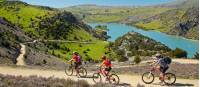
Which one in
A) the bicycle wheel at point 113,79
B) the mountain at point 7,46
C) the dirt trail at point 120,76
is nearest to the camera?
the bicycle wheel at point 113,79

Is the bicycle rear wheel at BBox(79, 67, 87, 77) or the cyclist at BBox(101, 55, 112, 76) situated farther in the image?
the bicycle rear wheel at BBox(79, 67, 87, 77)

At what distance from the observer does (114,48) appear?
17212 centimetres

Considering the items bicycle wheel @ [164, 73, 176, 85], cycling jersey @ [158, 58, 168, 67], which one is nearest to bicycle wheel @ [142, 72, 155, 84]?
bicycle wheel @ [164, 73, 176, 85]

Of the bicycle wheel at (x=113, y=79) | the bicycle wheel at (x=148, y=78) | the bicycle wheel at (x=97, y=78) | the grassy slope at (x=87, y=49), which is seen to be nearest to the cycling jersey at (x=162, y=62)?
the bicycle wheel at (x=148, y=78)

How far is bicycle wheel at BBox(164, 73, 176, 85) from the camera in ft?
84.9

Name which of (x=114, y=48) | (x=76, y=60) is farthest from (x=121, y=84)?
(x=114, y=48)

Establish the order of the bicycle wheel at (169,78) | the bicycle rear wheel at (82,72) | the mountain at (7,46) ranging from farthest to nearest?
1. the mountain at (7,46)
2. the bicycle rear wheel at (82,72)
3. the bicycle wheel at (169,78)

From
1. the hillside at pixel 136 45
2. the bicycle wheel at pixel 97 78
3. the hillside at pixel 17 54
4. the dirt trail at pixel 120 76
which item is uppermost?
the bicycle wheel at pixel 97 78

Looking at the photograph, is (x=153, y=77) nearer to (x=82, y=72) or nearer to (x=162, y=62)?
(x=162, y=62)

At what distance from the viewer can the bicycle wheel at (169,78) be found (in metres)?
25.9

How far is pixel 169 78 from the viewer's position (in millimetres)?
25859

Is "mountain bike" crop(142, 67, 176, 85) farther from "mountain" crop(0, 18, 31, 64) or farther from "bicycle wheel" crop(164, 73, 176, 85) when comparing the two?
"mountain" crop(0, 18, 31, 64)

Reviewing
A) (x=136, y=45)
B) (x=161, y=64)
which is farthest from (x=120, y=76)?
(x=136, y=45)

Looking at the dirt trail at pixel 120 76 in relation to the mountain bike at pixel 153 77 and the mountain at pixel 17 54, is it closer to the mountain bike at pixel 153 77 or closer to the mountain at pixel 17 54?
the mountain bike at pixel 153 77
